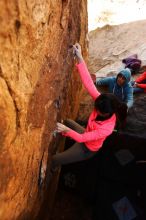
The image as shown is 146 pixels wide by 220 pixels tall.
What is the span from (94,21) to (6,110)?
967cm

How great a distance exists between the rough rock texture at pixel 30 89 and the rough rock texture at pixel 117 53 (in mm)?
1676

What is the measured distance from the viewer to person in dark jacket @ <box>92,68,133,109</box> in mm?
5535

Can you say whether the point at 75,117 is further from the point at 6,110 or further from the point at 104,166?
the point at 6,110

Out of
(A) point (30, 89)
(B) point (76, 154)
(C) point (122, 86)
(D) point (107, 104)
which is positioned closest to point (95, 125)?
(D) point (107, 104)

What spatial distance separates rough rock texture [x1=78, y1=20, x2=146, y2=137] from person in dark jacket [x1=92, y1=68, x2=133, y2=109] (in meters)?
0.50

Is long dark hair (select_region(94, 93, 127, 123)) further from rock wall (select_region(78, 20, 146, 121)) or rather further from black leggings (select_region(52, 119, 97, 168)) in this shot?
rock wall (select_region(78, 20, 146, 121))

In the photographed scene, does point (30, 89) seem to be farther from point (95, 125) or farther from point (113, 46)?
point (113, 46)

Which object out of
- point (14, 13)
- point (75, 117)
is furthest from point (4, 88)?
point (75, 117)

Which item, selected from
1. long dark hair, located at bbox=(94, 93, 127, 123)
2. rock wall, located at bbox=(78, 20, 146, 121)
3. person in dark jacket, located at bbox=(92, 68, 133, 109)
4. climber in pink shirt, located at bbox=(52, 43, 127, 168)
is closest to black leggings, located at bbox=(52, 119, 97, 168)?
climber in pink shirt, located at bbox=(52, 43, 127, 168)

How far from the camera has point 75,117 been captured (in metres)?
6.27

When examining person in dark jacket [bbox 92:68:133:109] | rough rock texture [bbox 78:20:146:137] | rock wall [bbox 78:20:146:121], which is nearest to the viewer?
person in dark jacket [bbox 92:68:133:109]

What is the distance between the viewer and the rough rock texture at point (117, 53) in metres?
6.21

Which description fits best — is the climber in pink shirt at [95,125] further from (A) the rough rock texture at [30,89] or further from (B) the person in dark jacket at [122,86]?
(B) the person in dark jacket at [122,86]

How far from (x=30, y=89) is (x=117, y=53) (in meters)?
5.62
